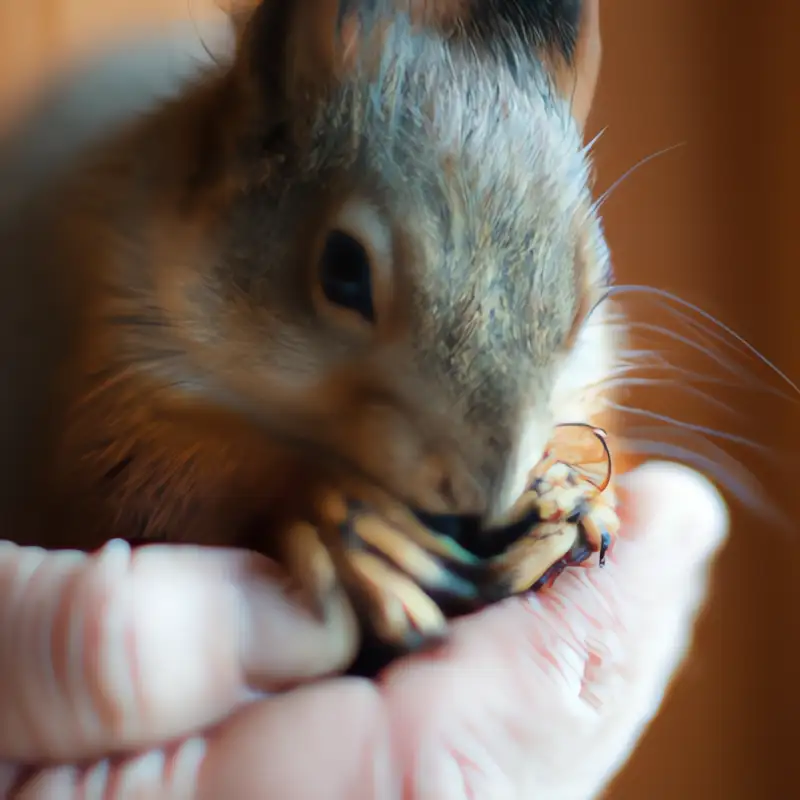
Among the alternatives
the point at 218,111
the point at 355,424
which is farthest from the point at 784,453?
the point at 218,111

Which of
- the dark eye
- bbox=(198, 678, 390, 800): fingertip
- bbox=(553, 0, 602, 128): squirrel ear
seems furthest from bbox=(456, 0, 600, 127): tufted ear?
bbox=(198, 678, 390, 800): fingertip

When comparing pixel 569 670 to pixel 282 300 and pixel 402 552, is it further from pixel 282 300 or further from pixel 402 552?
pixel 282 300

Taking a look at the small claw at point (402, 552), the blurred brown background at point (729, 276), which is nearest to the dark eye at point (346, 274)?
the small claw at point (402, 552)

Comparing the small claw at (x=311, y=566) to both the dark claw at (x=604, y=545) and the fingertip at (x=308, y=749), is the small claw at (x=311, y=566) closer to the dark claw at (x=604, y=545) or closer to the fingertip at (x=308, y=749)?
the fingertip at (x=308, y=749)

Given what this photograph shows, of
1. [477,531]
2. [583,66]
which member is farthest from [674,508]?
[583,66]

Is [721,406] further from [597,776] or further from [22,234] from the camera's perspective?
[22,234]

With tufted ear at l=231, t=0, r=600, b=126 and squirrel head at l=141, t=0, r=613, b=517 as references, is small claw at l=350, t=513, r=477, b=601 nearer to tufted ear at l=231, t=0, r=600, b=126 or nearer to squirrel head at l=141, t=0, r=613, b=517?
squirrel head at l=141, t=0, r=613, b=517
